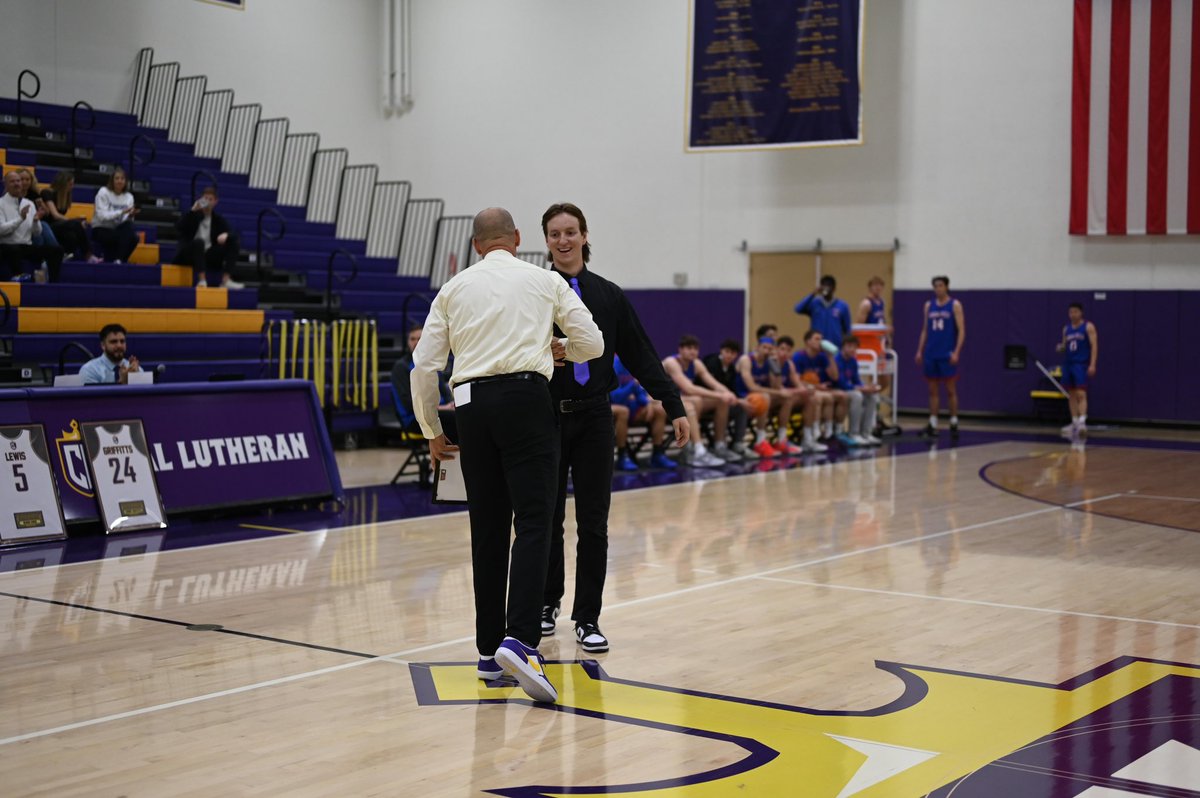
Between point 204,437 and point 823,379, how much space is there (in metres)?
8.11

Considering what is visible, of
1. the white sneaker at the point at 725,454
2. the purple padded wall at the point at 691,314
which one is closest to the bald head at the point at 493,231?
the white sneaker at the point at 725,454

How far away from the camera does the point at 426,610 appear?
650 cm

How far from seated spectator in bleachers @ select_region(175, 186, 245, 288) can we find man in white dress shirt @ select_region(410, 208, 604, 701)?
36.4 feet

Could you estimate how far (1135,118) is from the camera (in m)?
18.1

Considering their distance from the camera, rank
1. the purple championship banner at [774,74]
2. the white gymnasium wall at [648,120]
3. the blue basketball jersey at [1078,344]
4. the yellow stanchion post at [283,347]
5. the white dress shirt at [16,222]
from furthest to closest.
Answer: the purple championship banner at [774,74]
the white gymnasium wall at [648,120]
the blue basketball jersey at [1078,344]
the yellow stanchion post at [283,347]
the white dress shirt at [16,222]

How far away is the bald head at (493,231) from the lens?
16.6ft

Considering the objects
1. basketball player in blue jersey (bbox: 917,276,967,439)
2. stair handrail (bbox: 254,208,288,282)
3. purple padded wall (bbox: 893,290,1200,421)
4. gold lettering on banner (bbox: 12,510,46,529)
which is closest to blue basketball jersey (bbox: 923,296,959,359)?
basketball player in blue jersey (bbox: 917,276,967,439)

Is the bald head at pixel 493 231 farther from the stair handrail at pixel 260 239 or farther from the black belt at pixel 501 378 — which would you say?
the stair handrail at pixel 260 239

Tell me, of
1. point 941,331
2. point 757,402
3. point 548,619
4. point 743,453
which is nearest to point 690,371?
point 757,402

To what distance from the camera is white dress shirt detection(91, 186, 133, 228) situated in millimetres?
14797

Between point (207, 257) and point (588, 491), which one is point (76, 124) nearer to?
point (207, 257)

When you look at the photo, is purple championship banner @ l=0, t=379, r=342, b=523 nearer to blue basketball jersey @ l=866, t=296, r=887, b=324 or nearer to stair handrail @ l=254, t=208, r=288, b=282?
stair handrail @ l=254, t=208, r=288, b=282

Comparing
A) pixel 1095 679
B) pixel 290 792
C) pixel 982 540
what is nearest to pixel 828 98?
pixel 982 540

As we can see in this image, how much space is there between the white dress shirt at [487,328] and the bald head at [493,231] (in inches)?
2.8
